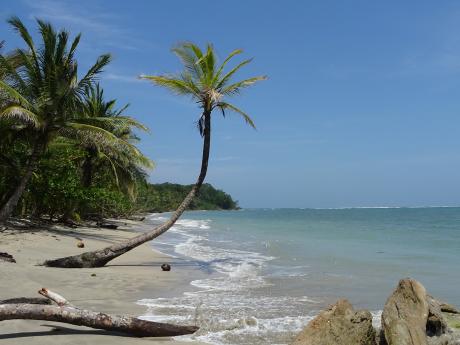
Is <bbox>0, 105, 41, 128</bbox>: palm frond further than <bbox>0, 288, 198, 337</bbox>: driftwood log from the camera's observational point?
Yes

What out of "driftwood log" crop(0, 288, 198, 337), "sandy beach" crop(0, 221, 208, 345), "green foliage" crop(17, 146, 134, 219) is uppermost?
"green foliage" crop(17, 146, 134, 219)

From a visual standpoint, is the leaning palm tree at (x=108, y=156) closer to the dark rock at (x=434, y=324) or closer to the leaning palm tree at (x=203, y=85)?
the leaning palm tree at (x=203, y=85)

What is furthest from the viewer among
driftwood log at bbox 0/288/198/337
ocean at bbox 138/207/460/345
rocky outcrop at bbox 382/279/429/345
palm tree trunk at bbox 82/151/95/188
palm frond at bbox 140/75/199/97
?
palm tree trunk at bbox 82/151/95/188

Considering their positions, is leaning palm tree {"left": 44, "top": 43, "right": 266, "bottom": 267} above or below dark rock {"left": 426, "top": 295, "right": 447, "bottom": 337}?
above

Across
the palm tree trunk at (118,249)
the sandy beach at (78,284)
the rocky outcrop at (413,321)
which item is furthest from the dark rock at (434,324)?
the palm tree trunk at (118,249)

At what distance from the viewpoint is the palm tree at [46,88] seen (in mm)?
15914

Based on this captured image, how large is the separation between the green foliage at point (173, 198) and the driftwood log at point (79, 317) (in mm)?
23678

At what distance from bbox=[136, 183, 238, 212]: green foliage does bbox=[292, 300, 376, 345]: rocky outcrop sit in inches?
968

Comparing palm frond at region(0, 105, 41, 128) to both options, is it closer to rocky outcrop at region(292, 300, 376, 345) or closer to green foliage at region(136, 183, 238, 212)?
rocky outcrop at region(292, 300, 376, 345)

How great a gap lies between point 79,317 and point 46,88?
1235cm

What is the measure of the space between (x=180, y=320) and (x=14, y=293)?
291 centimetres

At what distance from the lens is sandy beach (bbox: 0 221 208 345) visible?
5422 millimetres

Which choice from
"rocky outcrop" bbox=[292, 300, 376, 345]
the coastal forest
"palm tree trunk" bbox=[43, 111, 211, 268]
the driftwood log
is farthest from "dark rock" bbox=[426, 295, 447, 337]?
the coastal forest

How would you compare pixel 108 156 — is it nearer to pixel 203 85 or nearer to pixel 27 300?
pixel 203 85
